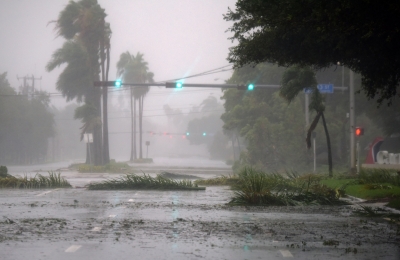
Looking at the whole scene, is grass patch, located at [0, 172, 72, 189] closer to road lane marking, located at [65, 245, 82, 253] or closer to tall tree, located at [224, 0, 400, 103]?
tall tree, located at [224, 0, 400, 103]

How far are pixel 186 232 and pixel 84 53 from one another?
6648 centimetres

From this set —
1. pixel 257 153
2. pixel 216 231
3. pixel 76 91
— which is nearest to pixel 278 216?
pixel 216 231

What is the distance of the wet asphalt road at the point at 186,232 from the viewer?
425 inches

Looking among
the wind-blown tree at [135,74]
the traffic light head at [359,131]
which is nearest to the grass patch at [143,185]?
the traffic light head at [359,131]

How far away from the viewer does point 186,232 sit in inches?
530

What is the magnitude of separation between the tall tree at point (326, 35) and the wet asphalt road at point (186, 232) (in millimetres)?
4019

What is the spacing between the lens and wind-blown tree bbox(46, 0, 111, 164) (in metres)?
72.1

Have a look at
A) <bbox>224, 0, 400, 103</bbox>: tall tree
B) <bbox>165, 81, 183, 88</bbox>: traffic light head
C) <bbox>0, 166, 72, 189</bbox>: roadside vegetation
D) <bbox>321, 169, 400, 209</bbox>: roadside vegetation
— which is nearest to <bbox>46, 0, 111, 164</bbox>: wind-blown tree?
<bbox>165, 81, 183, 88</bbox>: traffic light head

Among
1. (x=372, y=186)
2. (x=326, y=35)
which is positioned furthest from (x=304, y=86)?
(x=326, y=35)

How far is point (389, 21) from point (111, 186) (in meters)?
16.8

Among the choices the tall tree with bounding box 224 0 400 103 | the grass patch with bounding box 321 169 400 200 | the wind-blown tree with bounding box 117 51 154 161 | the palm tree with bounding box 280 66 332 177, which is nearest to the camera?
the tall tree with bounding box 224 0 400 103

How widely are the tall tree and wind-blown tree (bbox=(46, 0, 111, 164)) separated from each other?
51750mm

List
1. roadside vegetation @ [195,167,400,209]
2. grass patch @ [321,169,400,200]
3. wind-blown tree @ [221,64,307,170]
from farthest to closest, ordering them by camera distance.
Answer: wind-blown tree @ [221,64,307,170] < grass patch @ [321,169,400,200] < roadside vegetation @ [195,167,400,209]

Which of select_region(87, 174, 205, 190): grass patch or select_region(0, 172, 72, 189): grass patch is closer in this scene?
select_region(87, 174, 205, 190): grass patch
